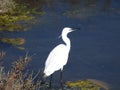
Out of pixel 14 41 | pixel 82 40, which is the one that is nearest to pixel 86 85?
pixel 82 40

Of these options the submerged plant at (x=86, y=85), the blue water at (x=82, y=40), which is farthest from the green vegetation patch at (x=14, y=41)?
the submerged plant at (x=86, y=85)

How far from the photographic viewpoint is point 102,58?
1031cm

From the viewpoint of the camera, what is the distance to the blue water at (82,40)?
952cm

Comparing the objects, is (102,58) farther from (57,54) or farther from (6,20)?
(6,20)

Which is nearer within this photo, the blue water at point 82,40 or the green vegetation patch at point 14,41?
the blue water at point 82,40

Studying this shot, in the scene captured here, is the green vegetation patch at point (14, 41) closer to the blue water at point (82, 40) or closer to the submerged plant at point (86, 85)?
the blue water at point (82, 40)

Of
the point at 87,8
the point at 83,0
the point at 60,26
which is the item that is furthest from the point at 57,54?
the point at 83,0

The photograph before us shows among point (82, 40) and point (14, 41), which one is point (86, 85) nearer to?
point (82, 40)

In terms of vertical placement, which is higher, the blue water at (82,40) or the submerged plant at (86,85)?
the blue water at (82,40)

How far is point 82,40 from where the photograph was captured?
454 inches

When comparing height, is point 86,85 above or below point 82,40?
below

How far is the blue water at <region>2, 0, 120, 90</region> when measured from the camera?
9.52 metres

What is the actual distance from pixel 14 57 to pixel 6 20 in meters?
3.40

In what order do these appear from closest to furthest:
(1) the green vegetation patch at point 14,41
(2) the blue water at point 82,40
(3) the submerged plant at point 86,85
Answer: (3) the submerged plant at point 86,85 → (2) the blue water at point 82,40 → (1) the green vegetation patch at point 14,41
